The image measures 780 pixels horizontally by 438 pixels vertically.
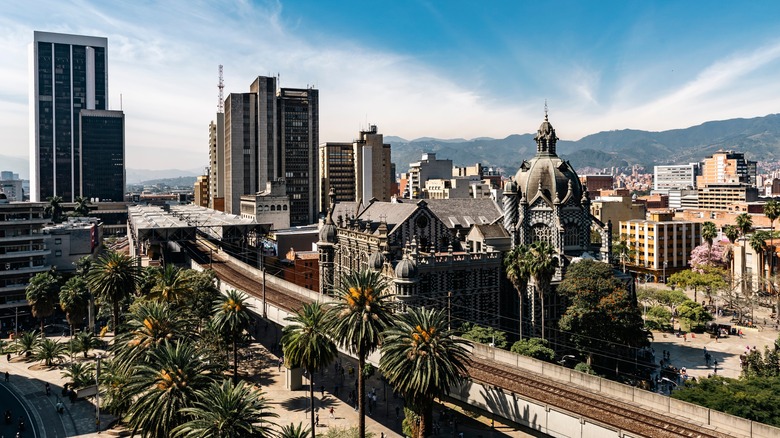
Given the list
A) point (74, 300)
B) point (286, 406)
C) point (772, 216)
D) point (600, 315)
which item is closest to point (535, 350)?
point (600, 315)

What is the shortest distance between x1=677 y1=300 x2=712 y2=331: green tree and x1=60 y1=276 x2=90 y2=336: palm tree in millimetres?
109552

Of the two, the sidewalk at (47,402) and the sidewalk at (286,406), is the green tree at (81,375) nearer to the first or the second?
the sidewalk at (47,402)

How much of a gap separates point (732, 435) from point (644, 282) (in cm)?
12068

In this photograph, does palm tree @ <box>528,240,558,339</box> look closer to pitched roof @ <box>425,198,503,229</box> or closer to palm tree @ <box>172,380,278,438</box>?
pitched roof @ <box>425,198,503,229</box>

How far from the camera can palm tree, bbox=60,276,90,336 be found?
94.1m

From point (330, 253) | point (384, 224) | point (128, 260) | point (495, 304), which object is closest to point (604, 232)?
point (495, 304)

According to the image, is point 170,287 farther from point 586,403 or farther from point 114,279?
point 586,403

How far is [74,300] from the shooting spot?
94125 mm

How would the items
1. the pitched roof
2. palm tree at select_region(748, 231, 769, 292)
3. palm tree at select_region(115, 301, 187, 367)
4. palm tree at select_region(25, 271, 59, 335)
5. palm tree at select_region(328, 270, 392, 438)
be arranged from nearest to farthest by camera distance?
palm tree at select_region(328, 270, 392, 438), palm tree at select_region(115, 301, 187, 367), palm tree at select_region(25, 271, 59, 335), the pitched roof, palm tree at select_region(748, 231, 769, 292)

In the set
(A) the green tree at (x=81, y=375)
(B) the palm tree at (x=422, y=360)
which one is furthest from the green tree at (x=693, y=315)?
(A) the green tree at (x=81, y=375)

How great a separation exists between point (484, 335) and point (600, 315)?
1679cm

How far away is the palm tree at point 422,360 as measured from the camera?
153ft

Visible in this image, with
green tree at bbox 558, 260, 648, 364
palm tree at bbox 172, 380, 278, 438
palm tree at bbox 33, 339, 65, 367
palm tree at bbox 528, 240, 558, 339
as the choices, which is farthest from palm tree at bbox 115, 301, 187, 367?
green tree at bbox 558, 260, 648, 364

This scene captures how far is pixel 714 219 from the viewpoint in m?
194
